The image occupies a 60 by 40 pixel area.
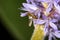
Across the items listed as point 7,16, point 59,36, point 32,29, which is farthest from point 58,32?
point 7,16

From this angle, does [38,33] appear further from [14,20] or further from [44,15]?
[14,20]

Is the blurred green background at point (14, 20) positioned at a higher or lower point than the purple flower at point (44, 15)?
lower

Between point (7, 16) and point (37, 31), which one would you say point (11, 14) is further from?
point (37, 31)

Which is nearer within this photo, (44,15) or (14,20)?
(44,15)

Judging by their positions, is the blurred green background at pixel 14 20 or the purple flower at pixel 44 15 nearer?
the purple flower at pixel 44 15

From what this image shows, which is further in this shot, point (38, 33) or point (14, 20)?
point (14, 20)

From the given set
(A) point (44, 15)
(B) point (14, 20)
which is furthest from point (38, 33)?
(B) point (14, 20)

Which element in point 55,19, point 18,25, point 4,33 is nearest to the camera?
point 55,19

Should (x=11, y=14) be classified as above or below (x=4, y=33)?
above

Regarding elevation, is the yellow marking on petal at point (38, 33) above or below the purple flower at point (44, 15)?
below
